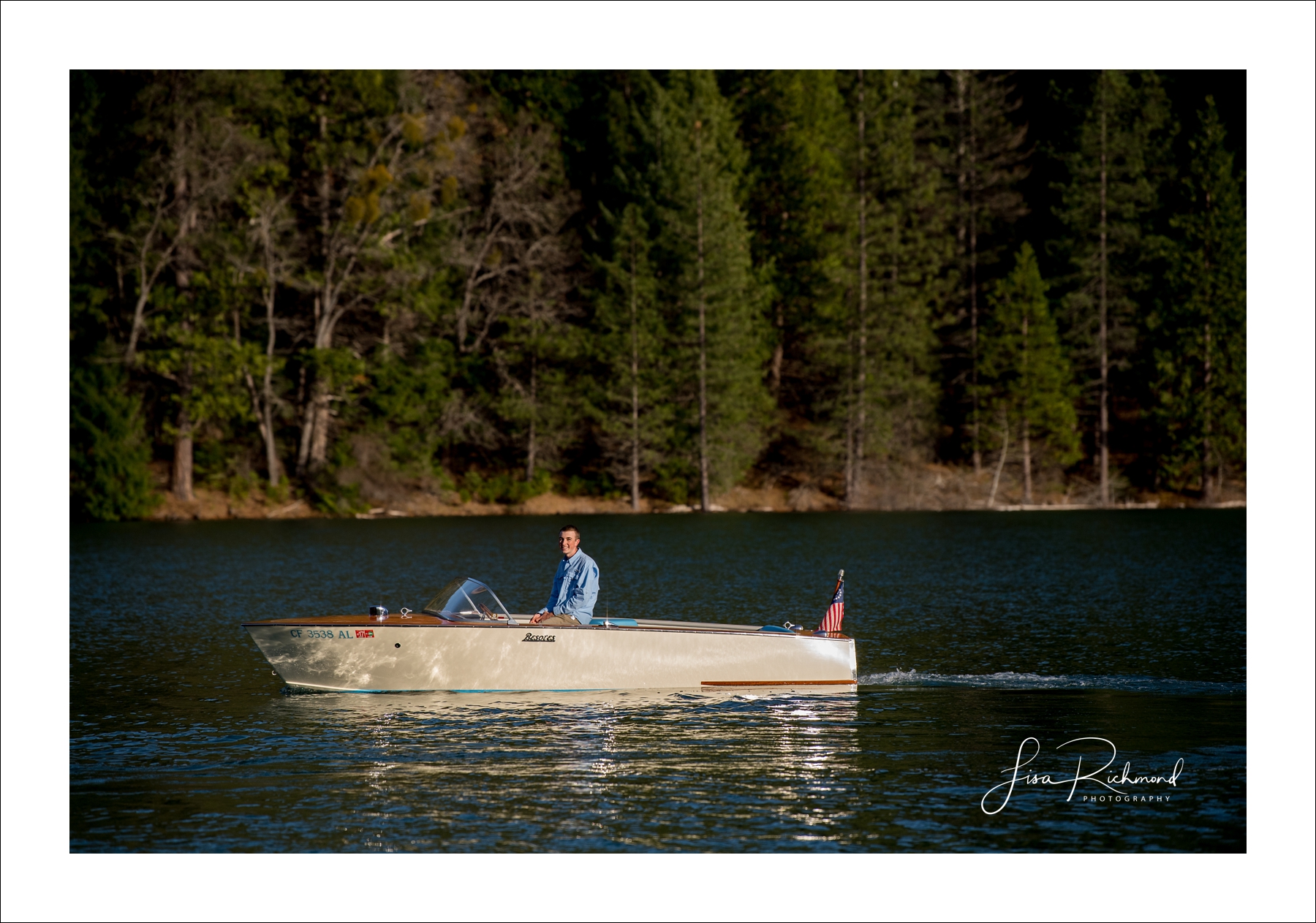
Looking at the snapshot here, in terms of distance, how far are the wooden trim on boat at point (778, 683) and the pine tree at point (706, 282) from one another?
1595 inches

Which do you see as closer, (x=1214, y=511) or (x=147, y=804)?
(x=147, y=804)

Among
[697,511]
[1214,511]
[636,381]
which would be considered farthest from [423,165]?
[1214,511]

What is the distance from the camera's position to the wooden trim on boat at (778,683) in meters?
15.8

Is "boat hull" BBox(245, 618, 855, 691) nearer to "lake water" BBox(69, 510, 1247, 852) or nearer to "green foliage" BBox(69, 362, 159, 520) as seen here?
"lake water" BBox(69, 510, 1247, 852)

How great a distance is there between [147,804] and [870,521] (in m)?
39.6

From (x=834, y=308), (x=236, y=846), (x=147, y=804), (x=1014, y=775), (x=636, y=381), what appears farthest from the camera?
(x=834, y=308)

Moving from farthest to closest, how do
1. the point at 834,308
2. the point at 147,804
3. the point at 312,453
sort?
the point at 834,308
the point at 312,453
the point at 147,804

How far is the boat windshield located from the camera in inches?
607

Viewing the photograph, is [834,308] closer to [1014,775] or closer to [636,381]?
[636,381]

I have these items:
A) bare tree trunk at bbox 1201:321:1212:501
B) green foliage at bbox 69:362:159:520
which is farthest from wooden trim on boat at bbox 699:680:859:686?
bare tree trunk at bbox 1201:321:1212:501

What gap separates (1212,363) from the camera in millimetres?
62875

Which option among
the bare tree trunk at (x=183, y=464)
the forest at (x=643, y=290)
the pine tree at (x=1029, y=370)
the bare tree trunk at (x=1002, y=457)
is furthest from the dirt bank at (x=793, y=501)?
the pine tree at (x=1029, y=370)

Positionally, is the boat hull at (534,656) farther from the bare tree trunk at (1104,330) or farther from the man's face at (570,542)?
the bare tree trunk at (1104,330)

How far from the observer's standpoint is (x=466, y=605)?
1543 centimetres
